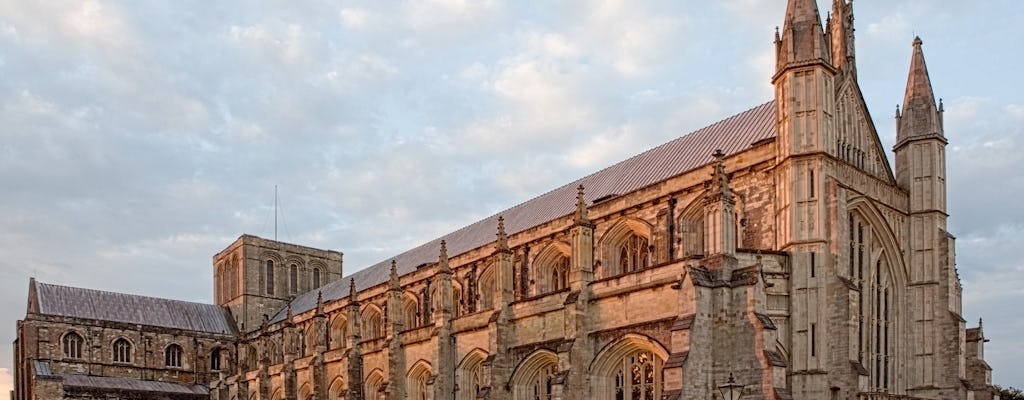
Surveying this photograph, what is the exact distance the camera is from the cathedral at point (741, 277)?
92.1ft

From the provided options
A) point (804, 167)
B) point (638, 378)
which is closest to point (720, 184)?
point (804, 167)

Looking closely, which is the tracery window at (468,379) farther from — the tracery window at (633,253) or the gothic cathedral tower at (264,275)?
the gothic cathedral tower at (264,275)

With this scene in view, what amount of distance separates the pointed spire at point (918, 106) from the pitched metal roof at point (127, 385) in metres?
47.8

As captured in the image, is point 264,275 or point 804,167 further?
point 264,275

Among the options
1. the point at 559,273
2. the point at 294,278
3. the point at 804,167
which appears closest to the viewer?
the point at 804,167

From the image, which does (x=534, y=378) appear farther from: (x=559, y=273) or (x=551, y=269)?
(x=551, y=269)

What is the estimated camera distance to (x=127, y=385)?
62.2 meters

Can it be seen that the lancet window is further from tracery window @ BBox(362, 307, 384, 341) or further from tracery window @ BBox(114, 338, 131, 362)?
tracery window @ BBox(114, 338, 131, 362)

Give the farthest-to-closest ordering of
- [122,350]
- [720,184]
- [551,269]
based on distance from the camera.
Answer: [122,350] → [551,269] → [720,184]

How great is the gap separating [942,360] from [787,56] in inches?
471

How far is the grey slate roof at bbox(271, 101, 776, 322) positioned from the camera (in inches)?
1446

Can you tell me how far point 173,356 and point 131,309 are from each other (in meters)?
4.95

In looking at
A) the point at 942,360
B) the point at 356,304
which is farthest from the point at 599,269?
the point at 356,304

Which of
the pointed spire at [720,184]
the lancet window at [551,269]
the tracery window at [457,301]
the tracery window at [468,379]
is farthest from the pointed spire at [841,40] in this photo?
the tracery window at [457,301]
